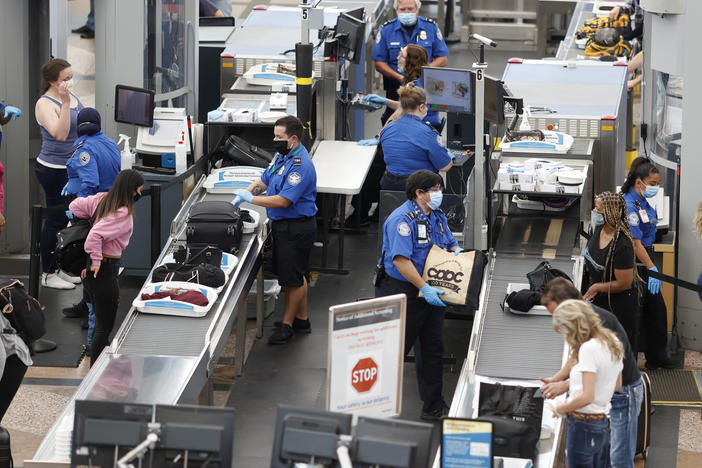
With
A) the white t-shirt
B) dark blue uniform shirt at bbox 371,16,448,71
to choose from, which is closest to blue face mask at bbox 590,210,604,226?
the white t-shirt

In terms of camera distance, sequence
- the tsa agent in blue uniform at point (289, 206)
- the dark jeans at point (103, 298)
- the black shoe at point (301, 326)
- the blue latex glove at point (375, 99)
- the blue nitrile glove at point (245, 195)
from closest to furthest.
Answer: the dark jeans at point (103, 298) → the tsa agent in blue uniform at point (289, 206) → the blue nitrile glove at point (245, 195) → the black shoe at point (301, 326) → the blue latex glove at point (375, 99)

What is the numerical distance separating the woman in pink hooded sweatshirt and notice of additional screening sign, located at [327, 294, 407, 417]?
8.73 feet

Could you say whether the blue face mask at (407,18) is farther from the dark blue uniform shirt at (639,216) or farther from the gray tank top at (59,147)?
the dark blue uniform shirt at (639,216)

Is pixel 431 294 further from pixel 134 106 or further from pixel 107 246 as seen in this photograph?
pixel 134 106

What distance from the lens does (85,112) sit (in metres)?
10.0

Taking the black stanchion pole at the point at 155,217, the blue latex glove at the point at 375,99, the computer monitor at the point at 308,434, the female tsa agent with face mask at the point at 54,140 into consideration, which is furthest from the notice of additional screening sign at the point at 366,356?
the blue latex glove at the point at 375,99

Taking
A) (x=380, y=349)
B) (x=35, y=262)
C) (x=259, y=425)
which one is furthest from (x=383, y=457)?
(x=35, y=262)

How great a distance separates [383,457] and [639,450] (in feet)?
10.3

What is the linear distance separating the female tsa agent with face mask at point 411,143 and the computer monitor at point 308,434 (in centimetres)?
450

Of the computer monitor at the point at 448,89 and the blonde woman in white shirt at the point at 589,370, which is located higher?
the computer monitor at the point at 448,89

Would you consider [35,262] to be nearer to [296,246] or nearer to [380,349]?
[296,246]

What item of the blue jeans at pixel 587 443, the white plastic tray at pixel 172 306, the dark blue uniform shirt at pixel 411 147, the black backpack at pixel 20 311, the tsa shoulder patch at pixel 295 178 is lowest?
the blue jeans at pixel 587 443

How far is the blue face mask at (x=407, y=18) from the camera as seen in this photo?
13539 mm

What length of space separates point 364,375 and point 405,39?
7.23 meters
